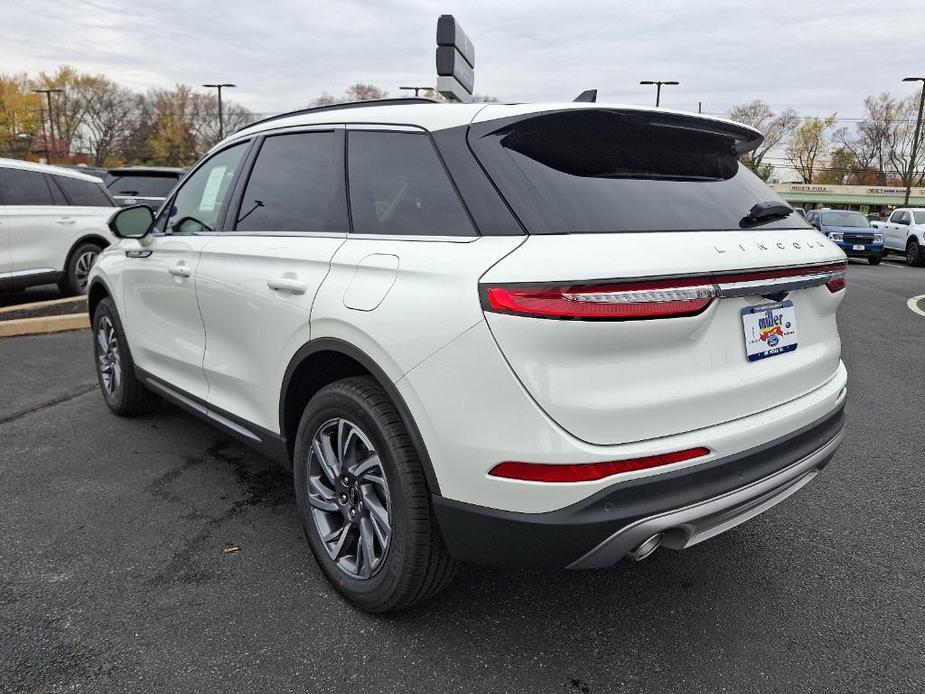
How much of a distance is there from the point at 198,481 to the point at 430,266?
2233 mm

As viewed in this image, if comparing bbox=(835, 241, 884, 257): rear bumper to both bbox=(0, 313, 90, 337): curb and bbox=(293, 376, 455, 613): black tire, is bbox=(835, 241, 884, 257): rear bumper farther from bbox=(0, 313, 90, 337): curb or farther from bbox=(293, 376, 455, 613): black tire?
bbox=(293, 376, 455, 613): black tire

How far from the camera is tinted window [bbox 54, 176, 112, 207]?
9305 millimetres

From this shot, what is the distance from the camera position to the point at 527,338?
1.85 m

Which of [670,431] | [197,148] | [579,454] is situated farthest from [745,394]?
[197,148]

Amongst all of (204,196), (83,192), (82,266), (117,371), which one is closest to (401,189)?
(204,196)

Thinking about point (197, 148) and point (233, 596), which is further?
point (197, 148)

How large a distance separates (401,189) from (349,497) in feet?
3.64

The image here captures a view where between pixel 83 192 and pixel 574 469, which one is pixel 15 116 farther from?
pixel 574 469

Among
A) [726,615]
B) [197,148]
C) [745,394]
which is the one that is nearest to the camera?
[745,394]

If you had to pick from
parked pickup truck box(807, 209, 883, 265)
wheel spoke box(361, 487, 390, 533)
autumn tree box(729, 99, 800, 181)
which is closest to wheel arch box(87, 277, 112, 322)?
wheel spoke box(361, 487, 390, 533)

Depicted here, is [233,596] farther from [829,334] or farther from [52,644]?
[829,334]

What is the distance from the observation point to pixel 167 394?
3865mm

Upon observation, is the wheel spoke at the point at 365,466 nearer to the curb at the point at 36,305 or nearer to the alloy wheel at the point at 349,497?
the alloy wheel at the point at 349,497

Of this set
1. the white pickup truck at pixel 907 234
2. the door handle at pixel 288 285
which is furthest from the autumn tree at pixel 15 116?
the door handle at pixel 288 285
